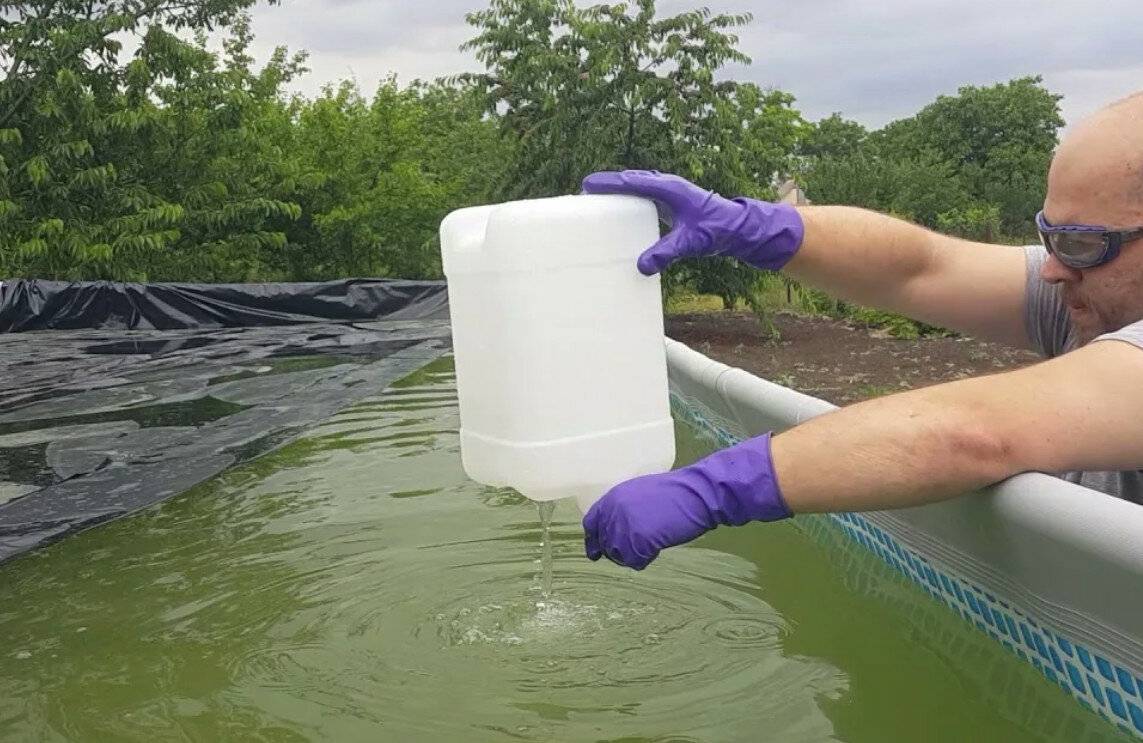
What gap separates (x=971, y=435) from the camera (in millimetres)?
1475

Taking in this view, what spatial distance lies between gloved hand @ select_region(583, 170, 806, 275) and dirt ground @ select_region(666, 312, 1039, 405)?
4016 millimetres

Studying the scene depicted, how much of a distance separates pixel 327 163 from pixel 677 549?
1391cm

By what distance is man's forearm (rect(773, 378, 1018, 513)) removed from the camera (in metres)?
1.46

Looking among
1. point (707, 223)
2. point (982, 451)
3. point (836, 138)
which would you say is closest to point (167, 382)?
point (707, 223)

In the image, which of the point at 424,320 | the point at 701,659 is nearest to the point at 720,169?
the point at 424,320

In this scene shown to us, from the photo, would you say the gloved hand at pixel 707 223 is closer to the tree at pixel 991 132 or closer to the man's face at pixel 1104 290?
the man's face at pixel 1104 290

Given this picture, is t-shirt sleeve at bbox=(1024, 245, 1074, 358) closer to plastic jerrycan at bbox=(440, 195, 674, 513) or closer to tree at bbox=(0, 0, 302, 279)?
plastic jerrycan at bbox=(440, 195, 674, 513)

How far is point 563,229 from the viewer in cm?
175

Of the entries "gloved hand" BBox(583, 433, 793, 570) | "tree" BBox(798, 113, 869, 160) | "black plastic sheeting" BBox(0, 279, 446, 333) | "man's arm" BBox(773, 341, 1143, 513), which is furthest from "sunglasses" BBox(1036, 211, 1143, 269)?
"tree" BBox(798, 113, 869, 160)

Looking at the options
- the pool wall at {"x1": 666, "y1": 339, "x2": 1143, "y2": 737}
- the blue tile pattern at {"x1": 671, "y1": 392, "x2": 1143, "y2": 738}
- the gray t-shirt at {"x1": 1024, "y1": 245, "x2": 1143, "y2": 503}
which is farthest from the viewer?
the gray t-shirt at {"x1": 1024, "y1": 245, "x2": 1143, "y2": 503}

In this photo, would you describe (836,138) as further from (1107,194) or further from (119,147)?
(1107,194)

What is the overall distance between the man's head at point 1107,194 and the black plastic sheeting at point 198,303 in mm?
10082

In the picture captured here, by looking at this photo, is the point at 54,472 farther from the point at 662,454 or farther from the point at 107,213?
the point at 107,213

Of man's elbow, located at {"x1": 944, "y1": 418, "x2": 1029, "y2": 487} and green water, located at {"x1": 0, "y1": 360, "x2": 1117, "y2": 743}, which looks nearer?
man's elbow, located at {"x1": 944, "y1": 418, "x2": 1029, "y2": 487}
